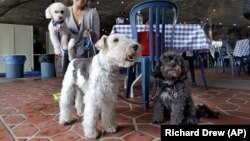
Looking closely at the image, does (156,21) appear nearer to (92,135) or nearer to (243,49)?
(92,135)

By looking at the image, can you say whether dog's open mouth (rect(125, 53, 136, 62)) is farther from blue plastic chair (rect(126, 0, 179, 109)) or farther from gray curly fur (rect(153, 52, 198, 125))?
blue plastic chair (rect(126, 0, 179, 109))

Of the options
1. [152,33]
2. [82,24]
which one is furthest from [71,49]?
[152,33]

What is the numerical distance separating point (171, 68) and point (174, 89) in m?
0.20

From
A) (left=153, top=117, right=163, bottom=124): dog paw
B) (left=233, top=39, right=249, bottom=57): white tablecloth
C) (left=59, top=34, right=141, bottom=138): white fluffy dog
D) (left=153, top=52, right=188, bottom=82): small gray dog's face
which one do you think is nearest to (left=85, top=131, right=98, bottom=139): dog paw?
(left=59, top=34, right=141, bottom=138): white fluffy dog

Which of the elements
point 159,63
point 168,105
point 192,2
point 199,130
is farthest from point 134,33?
point 192,2

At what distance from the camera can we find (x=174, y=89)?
2.32m

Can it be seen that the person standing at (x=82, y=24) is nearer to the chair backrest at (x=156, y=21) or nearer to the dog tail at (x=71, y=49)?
the dog tail at (x=71, y=49)

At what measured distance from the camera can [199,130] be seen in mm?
1758

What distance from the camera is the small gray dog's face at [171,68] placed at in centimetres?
226

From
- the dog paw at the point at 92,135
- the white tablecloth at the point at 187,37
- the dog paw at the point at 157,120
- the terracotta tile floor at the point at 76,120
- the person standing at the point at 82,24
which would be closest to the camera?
the dog paw at the point at 92,135

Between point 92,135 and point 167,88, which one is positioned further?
point 167,88

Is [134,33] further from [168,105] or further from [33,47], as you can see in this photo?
[33,47]

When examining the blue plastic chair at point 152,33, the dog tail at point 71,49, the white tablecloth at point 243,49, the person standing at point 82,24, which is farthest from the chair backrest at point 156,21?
the white tablecloth at point 243,49

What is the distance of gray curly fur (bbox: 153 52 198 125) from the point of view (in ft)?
7.48
